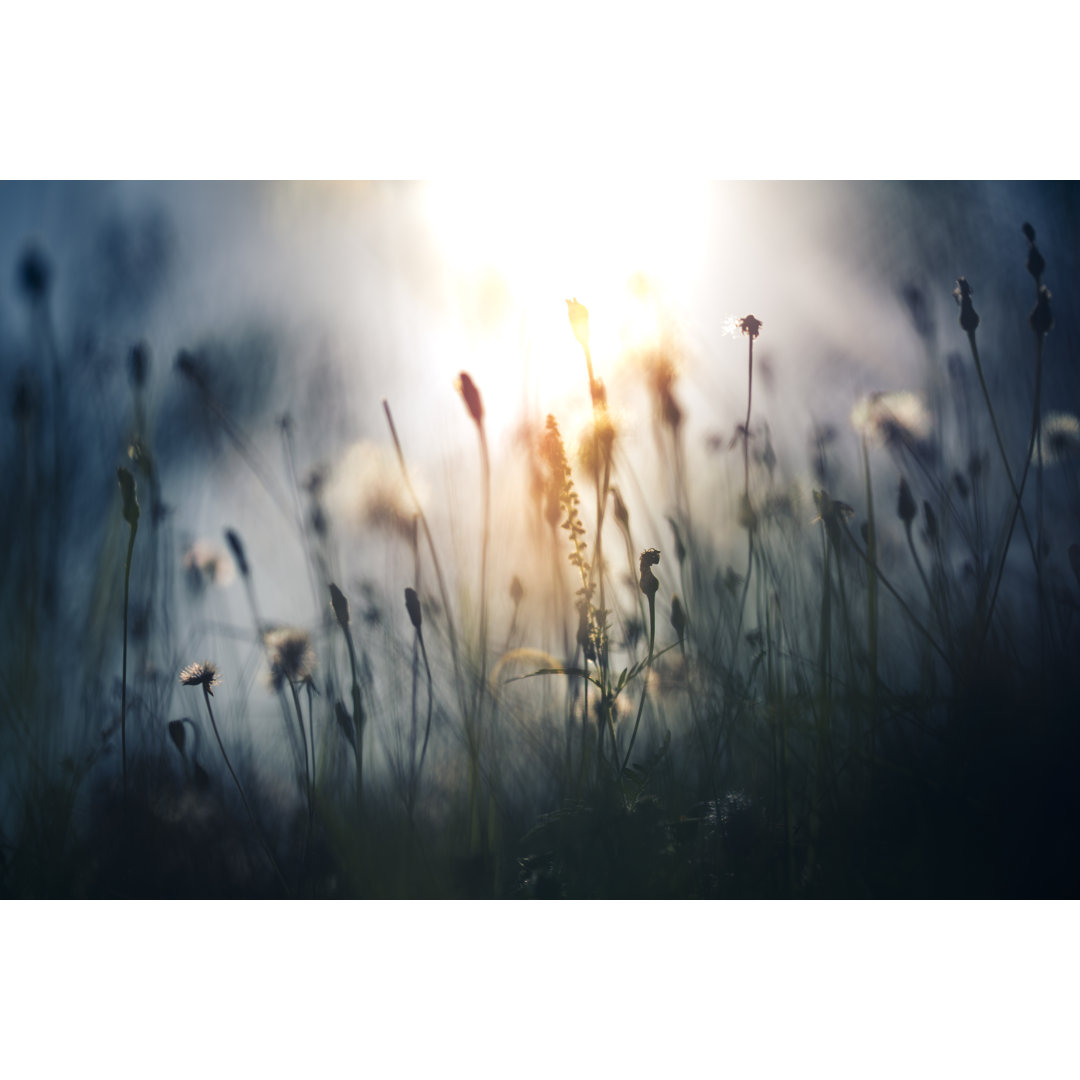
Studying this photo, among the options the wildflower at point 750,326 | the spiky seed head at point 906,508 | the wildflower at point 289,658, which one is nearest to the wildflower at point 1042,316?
the spiky seed head at point 906,508


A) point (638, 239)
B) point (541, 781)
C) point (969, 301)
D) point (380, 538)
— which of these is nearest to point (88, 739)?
point (380, 538)

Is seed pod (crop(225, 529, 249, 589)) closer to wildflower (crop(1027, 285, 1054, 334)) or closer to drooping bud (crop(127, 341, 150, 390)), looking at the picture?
drooping bud (crop(127, 341, 150, 390))

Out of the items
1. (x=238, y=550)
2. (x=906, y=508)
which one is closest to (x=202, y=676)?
(x=238, y=550)

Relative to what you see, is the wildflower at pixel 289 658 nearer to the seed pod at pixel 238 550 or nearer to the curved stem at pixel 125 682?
the seed pod at pixel 238 550

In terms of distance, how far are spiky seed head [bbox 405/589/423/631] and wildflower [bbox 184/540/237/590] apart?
1.12 feet

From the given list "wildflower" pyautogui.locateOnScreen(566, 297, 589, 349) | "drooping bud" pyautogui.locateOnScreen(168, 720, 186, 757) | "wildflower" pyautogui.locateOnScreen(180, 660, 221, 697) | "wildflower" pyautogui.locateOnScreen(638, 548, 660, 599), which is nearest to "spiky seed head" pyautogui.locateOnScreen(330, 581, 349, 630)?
"wildflower" pyautogui.locateOnScreen(180, 660, 221, 697)

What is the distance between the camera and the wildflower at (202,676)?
142 centimetres

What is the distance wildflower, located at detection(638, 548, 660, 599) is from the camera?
4.31ft

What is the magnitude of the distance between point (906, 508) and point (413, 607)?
38.0 inches

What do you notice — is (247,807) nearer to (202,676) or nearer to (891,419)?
(202,676)

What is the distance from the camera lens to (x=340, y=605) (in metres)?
1.43
